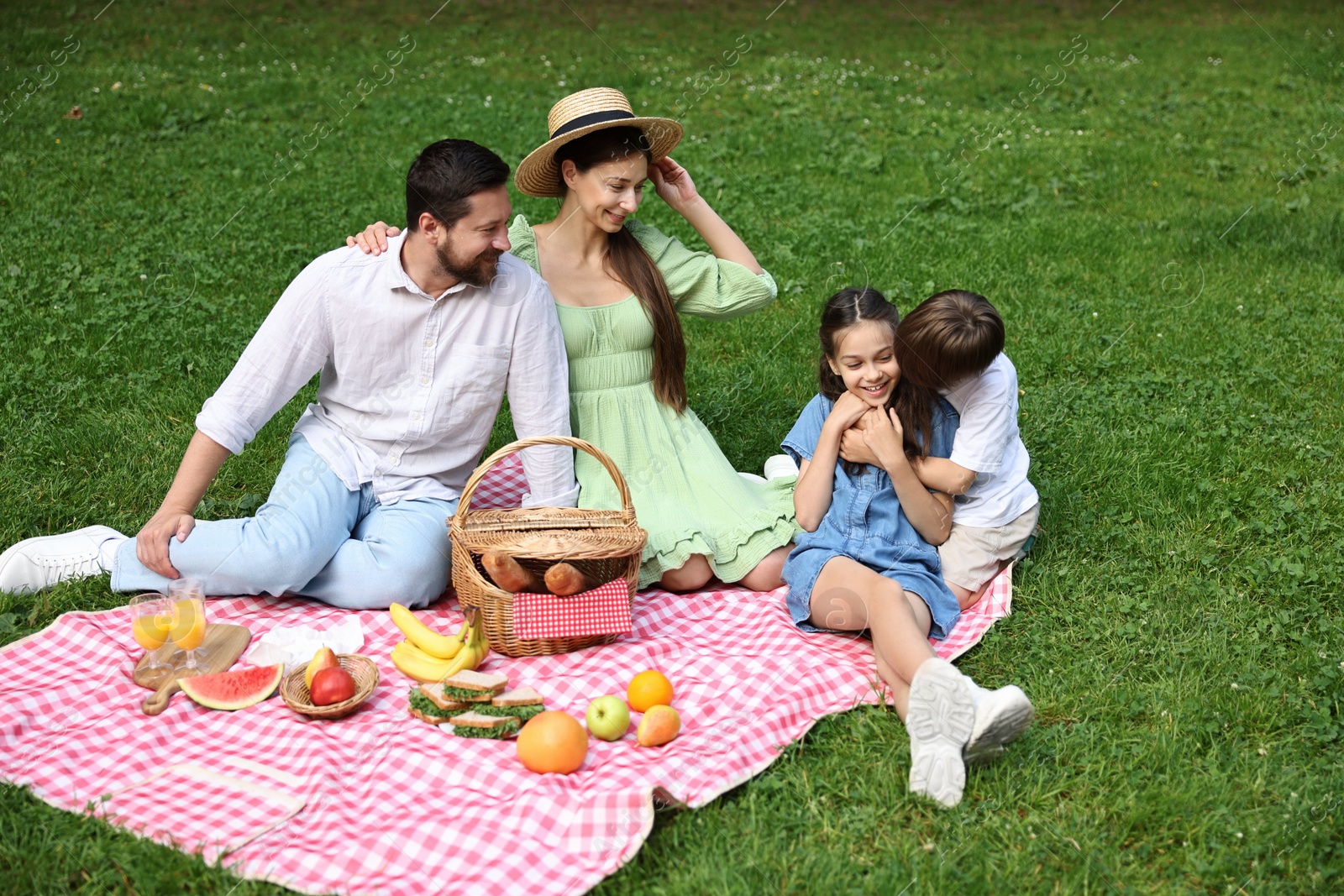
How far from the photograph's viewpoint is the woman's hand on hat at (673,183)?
4.58 m

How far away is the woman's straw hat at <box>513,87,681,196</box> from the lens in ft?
13.9

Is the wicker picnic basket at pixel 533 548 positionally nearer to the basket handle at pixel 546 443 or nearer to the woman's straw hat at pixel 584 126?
the basket handle at pixel 546 443

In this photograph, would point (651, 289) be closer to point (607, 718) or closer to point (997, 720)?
point (607, 718)

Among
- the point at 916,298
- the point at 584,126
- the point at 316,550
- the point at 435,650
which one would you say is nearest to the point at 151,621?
the point at 316,550

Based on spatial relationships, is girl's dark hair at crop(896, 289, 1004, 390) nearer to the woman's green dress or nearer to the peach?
the woman's green dress

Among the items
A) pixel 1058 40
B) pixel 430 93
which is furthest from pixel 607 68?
pixel 1058 40

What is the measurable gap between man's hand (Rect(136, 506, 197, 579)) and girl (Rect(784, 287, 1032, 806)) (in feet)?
6.68

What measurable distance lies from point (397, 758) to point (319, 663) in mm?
458

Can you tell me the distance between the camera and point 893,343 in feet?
13.0

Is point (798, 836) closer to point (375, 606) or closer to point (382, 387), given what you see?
point (375, 606)

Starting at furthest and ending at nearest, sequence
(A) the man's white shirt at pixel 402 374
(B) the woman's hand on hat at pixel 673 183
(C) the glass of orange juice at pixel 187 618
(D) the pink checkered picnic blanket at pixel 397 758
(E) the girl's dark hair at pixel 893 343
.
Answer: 1. (B) the woman's hand on hat at pixel 673 183
2. (A) the man's white shirt at pixel 402 374
3. (E) the girl's dark hair at pixel 893 343
4. (C) the glass of orange juice at pixel 187 618
5. (D) the pink checkered picnic blanket at pixel 397 758

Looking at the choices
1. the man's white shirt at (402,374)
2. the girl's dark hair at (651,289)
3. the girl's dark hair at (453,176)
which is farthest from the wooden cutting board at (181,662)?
the girl's dark hair at (651,289)

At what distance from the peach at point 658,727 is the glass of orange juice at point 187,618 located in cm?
140

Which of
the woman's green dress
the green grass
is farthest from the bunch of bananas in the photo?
the green grass
